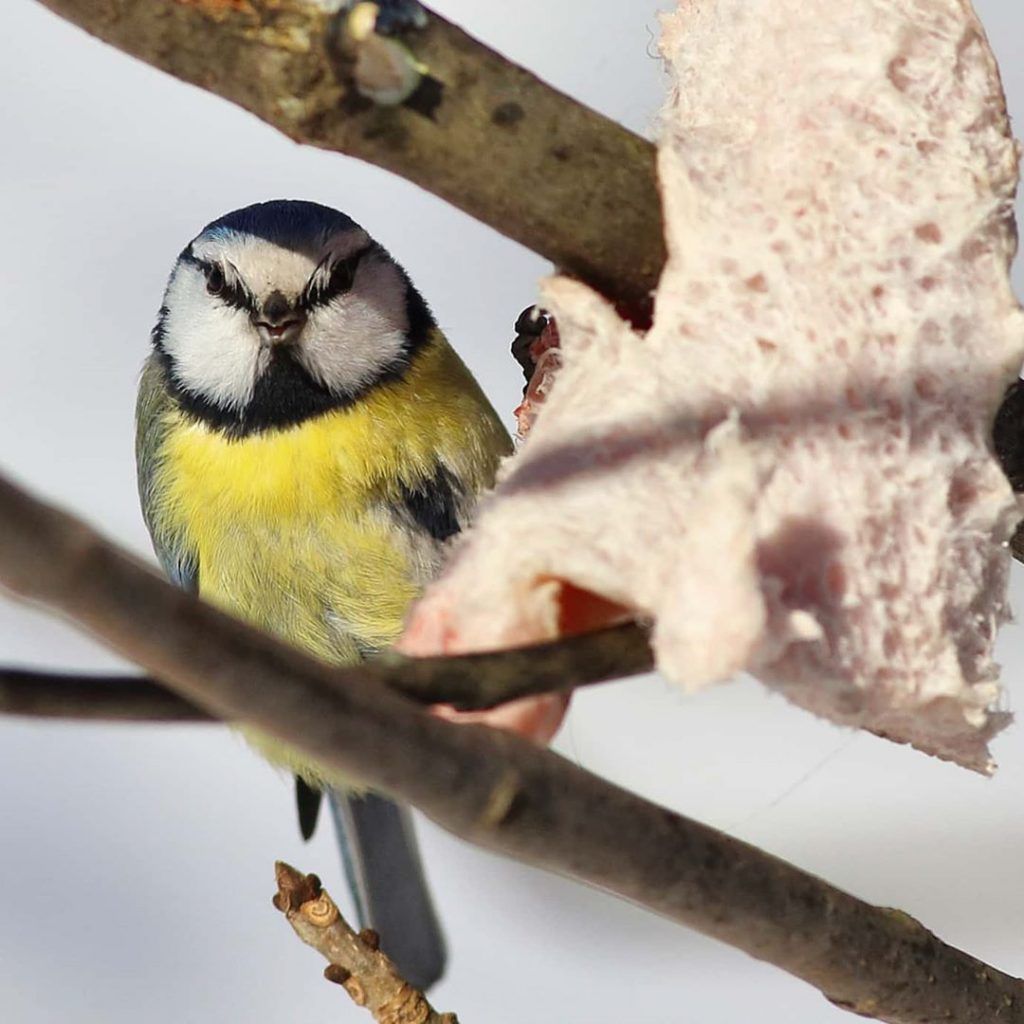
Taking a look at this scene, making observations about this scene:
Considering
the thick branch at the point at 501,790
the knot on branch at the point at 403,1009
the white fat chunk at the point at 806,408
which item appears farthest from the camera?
the knot on branch at the point at 403,1009

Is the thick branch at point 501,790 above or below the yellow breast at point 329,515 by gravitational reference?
below

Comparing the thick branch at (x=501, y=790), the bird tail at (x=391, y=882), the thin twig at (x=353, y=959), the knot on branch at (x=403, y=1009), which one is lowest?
the thick branch at (x=501, y=790)

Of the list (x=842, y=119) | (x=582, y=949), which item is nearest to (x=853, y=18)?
(x=842, y=119)

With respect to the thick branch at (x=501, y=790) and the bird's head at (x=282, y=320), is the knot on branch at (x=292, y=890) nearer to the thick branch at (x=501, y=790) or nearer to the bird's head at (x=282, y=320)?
the thick branch at (x=501, y=790)

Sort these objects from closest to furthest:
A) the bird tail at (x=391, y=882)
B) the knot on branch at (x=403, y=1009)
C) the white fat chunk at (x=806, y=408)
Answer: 1. the white fat chunk at (x=806, y=408)
2. the knot on branch at (x=403, y=1009)
3. the bird tail at (x=391, y=882)

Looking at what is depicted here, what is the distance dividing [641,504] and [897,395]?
94mm

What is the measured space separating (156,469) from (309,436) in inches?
4.9

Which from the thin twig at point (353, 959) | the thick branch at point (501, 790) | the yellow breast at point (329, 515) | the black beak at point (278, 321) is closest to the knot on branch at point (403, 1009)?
the thin twig at point (353, 959)

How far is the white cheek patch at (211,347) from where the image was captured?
859 mm

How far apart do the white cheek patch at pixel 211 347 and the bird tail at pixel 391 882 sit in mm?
307

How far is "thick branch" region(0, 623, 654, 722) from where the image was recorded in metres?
0.26

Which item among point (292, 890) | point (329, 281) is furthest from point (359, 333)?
point (292, 890)

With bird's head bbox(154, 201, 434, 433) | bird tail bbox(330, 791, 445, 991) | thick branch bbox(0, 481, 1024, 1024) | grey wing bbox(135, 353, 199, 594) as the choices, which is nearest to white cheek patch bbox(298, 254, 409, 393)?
bird's head bbox(154, 201, 434, 433)

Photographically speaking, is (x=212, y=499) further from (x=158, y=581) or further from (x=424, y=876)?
(x=158, y=581)
